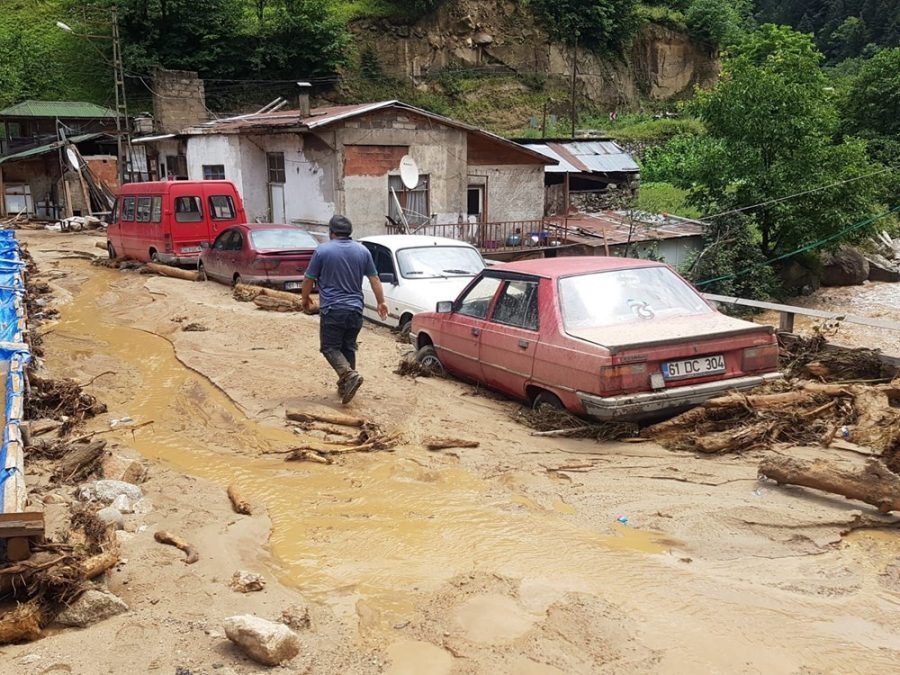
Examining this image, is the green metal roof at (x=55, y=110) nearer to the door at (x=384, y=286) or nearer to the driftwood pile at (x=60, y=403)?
the door at (x=384, y=286)

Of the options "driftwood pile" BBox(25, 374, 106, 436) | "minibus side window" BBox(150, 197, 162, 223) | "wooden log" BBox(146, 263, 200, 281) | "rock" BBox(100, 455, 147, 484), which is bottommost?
"rock" BBox(100, 455, 147, 484)

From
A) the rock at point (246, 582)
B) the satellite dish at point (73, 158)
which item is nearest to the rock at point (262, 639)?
the rock at point (246, 582)

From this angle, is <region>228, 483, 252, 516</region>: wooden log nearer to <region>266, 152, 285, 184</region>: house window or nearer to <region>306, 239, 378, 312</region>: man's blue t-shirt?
<region>306, 239, 378, 312</region>: man's blue t-shirt

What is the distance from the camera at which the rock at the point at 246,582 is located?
3955mm

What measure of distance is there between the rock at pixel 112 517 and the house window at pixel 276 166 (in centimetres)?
1924

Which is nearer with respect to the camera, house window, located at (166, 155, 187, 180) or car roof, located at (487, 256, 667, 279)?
car roof, located at (487, 256, 667, 279)

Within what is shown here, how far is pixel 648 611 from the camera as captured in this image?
3.71 m

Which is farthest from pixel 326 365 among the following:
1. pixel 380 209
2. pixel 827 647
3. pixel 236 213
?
pixel 380 209

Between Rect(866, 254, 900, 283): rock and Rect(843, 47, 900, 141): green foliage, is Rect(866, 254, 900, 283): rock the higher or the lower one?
the lower one

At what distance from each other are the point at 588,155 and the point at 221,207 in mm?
17137

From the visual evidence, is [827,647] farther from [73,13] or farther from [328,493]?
[73,13]

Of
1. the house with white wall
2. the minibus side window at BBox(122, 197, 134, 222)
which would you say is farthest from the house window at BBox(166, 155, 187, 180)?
the minibus side window at BBox(122, 197, 134, 222)

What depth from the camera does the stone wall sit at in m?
31.1

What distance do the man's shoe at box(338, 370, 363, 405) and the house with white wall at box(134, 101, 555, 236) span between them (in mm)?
13693
